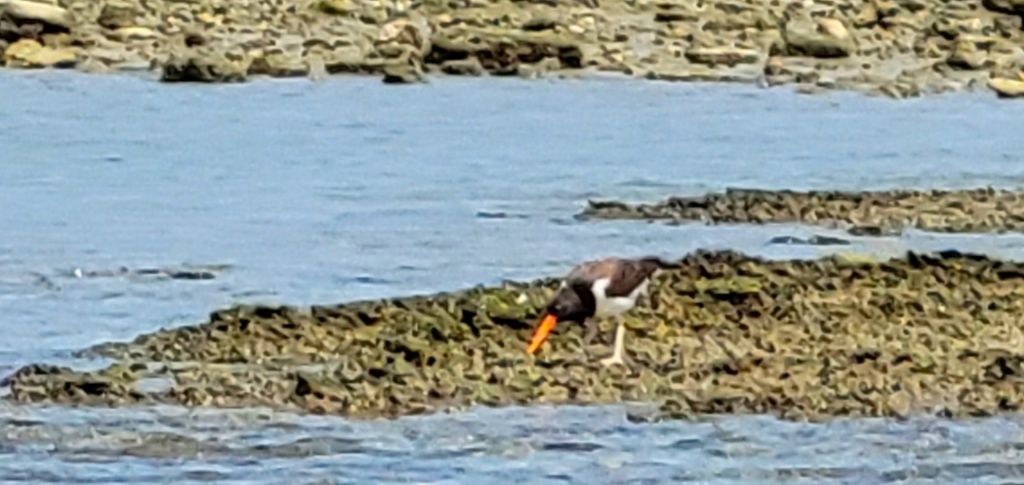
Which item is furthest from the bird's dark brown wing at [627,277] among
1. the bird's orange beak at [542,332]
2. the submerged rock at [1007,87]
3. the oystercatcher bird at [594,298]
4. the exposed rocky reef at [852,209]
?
the submerged rock at [1007,87]

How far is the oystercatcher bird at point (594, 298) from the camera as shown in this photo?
13.2m

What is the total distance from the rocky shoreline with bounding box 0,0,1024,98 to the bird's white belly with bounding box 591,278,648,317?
40.9 feet

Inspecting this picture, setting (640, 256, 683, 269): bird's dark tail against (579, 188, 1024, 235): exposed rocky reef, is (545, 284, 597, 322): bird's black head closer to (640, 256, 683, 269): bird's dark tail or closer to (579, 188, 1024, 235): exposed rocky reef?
(640, 256, 683, 269): bird's dark tail

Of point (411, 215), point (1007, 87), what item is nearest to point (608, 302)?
point (411, 215)

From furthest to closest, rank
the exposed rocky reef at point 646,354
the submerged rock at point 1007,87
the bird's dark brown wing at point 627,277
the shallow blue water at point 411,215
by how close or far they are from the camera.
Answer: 1. the submerged rock at point 1007,87
2. the bird's dark brown wing at point 627,277
3. the exposed rocky reef at point 646,354
4. the shallow blue water at point 411,215

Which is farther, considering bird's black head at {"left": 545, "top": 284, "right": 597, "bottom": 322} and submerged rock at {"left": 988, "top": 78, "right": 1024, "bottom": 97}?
submerged rock at {"left": 988, "top": 78, "right": 1024, "bottom": 97}

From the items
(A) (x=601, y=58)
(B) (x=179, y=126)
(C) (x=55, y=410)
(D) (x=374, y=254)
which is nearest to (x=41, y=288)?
Result: (D) (x=374, y=254)

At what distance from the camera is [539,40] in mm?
26703

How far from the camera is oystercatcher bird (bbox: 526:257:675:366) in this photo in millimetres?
13195

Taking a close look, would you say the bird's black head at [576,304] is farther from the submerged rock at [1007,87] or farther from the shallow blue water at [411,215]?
the submerged rock at [1007,87]

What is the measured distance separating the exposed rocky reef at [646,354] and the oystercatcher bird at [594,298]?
0.09 meters

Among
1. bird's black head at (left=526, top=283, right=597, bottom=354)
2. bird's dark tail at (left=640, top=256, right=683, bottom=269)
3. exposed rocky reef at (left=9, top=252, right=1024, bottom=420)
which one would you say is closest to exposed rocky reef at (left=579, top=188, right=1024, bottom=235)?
bird's dark tail at (left=640, top=256, right=683, bottom=269)

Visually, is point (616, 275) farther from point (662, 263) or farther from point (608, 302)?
point (662, 263)

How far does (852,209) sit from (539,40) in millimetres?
8836
